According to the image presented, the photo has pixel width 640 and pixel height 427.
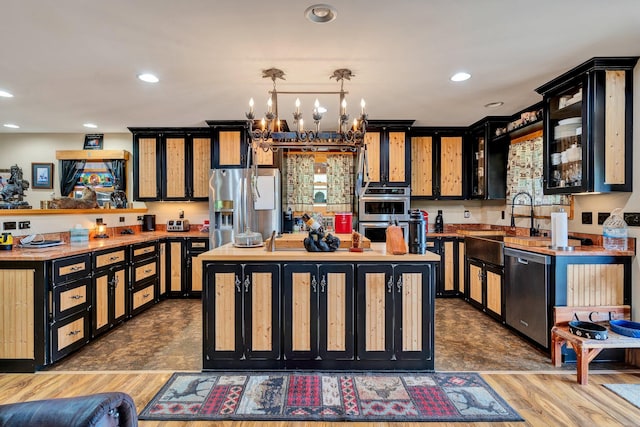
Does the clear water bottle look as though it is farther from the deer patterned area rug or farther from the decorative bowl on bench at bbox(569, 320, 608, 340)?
the deer patterned area rug

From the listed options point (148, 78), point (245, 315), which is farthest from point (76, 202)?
point (245, 315)

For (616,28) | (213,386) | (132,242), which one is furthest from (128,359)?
(616,28)

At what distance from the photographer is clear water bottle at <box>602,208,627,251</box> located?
2.98 metres

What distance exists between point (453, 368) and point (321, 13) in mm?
2888

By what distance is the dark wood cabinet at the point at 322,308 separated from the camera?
2787mm

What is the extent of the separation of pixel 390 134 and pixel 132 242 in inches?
148

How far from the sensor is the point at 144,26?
235cm

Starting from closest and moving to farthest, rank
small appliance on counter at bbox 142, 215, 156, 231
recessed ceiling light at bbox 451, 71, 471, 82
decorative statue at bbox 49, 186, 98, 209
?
recessed ceiling light at bbox 451, 71, 471, 82 < decorative statue at bbox 49, 186, 98, 209 < small appliance on counter at bbox 142, 215, 156, 231

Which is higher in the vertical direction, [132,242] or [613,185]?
[613,185]

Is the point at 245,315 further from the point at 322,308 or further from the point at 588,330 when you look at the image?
the point at 588,330

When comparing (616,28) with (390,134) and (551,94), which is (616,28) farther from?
(390,134)

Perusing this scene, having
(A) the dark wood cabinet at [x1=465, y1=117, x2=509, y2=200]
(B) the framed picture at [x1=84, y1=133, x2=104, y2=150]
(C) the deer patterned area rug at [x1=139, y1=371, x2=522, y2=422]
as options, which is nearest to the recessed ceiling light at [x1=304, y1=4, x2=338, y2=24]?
(C) the deer patterned area rug at [x1=139, y1=371, x2=522, y2=422]

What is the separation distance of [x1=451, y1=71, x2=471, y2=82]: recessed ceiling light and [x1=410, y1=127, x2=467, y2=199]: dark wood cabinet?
2.01 m

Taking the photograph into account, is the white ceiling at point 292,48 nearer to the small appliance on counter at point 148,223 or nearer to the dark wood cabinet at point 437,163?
the dark wood cabinet at point 437,163
